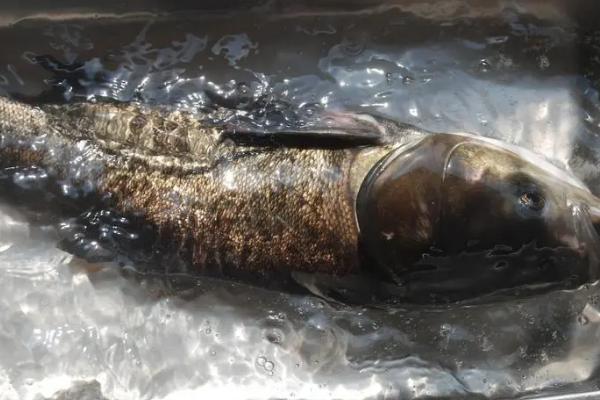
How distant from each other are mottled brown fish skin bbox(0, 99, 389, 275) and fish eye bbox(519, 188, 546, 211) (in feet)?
1.57

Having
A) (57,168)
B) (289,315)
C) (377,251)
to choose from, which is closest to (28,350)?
(57,168)

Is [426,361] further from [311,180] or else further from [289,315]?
[311,180]

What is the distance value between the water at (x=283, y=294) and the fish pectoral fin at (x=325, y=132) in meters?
0.27

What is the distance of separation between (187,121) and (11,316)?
3.54 feet

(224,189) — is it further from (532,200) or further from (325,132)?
(532,200)

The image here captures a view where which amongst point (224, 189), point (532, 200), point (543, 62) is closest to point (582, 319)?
point (532, 200)

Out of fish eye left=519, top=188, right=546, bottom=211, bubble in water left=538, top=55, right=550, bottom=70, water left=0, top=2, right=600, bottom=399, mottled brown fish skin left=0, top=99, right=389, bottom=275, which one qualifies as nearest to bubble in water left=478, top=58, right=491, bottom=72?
water left=0, top=2, right=600, bottom=399

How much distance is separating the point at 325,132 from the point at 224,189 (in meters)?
0.39

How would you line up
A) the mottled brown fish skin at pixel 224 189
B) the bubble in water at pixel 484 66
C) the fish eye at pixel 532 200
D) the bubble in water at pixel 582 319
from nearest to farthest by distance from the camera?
1. the fish eye at pixel 532 200
2. the mottled brown fish skin at pixel 224 189
3. the bubble in water at pixel 582 319
4. the bubble in water at pixel 484 66

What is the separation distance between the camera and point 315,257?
209cm

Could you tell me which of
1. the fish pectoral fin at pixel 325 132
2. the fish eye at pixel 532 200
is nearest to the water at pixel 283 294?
the fish pectoral fin at pixel 325 132

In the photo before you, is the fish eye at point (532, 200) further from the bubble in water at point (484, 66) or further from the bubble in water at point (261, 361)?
the bubble in water at point (261, 361)

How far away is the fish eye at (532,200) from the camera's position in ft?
6.27

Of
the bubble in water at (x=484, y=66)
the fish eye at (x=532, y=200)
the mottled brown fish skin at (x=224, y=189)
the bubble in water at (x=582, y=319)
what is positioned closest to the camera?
the fish eye at (x=532, y=200)
